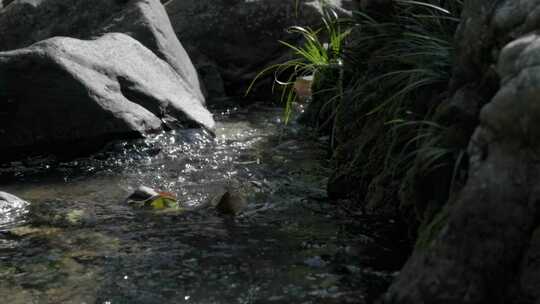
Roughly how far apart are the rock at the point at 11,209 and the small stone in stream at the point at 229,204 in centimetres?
127

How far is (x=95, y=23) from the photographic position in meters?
8.46

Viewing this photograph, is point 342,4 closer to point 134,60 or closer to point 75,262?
point 134,60

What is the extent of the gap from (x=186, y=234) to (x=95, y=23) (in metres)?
4.38

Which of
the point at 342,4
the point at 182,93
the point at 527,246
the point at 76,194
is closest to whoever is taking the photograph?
the point at 527,246

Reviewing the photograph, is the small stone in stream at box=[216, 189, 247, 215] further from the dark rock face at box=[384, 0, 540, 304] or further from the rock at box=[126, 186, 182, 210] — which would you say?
the dark rock face at box=[384, 0, 540, 304]

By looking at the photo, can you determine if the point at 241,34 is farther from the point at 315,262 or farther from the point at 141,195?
the point at 315,262

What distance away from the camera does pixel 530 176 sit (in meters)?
3.00

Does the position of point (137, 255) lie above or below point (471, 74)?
below

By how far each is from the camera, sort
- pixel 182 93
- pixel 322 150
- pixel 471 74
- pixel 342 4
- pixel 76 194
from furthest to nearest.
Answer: pixel 342 4 → pixel 182 93 → pixel 322 150 → pixel 76 194 → pixel 471 74

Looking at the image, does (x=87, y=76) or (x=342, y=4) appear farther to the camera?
(x=342, y=4)

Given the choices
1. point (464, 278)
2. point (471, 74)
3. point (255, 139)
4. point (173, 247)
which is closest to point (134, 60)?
point (255, 139)

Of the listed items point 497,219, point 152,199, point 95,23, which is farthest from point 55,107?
point 497,219

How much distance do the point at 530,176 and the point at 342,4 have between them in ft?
22.9

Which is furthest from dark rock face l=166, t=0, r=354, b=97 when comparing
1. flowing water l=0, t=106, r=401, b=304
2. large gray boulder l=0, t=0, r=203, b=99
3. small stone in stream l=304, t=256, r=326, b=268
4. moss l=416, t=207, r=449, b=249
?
moss l=416, t=207, r=449, b=249
